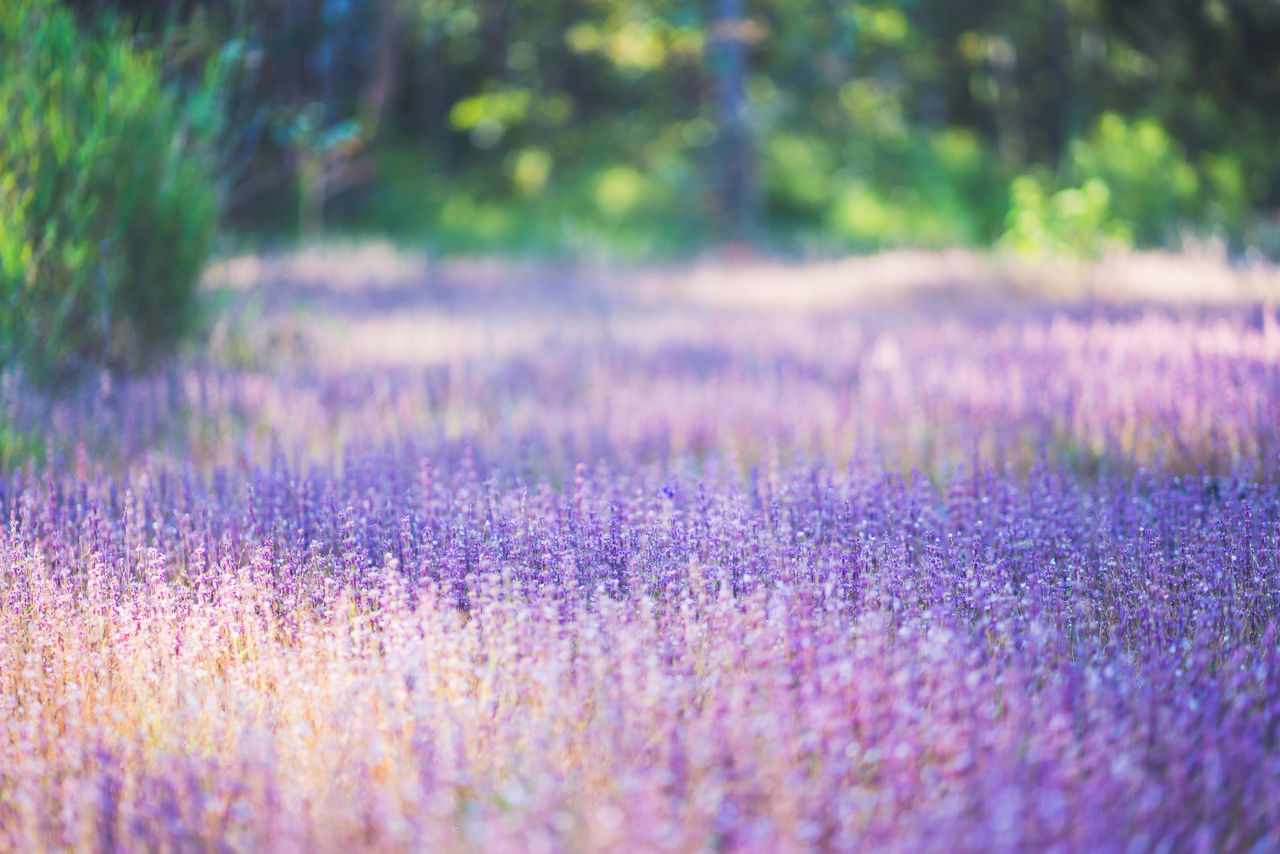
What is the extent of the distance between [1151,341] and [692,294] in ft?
17.2

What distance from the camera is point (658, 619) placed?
2348 millimetres

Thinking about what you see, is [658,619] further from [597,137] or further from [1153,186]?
[597,137]

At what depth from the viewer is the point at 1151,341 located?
479 cm

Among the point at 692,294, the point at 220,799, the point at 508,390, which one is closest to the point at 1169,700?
the point at 220,799

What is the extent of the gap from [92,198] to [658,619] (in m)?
3.57

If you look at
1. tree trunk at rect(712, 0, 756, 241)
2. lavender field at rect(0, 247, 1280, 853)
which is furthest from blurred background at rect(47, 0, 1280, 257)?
lavender field at rect(0, 247, 1280, 853)

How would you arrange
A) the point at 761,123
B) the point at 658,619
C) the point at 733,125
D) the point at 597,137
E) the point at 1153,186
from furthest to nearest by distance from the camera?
the point at 597,137
the point at 761,123
the point at 733,125
the point at 1153,186
the point at 658,619

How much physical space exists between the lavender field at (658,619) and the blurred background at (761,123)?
3.38 meters

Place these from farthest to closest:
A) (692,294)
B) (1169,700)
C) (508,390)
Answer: (692,294) → (508,390) → (1169,700)

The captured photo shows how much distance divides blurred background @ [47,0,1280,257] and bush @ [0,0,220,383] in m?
0.94

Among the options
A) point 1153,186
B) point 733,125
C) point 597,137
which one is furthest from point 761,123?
point 597,137

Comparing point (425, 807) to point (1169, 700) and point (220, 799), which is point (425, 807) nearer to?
point (220, 799)

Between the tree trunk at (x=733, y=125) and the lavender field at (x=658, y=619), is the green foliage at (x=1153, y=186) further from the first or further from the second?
the lavender field at (x=658, y=619)

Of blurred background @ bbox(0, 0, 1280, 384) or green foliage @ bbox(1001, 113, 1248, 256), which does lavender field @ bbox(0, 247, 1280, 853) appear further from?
green foliage @ bbox(1001, 113, 1248, 256)
